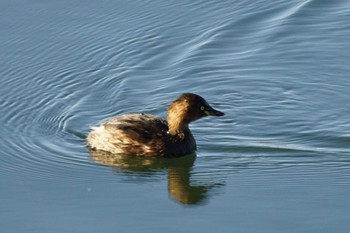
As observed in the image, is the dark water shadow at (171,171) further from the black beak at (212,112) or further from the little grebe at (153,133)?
the black beak at (212,112)

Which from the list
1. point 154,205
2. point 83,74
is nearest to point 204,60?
point 83,74

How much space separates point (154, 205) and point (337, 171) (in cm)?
224

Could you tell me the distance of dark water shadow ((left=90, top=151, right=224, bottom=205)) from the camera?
40.8 feet

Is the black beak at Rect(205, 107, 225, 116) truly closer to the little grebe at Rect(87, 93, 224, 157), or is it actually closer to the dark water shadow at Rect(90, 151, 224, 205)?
the little grebe at Rect(87, 93, 224, 157)

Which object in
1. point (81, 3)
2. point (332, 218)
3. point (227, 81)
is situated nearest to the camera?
point (332, 218)

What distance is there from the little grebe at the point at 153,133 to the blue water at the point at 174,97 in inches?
5.9

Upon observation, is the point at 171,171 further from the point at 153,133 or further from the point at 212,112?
the point at 212,112

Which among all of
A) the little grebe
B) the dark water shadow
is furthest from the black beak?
the dark water shadow

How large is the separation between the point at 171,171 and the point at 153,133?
28.0 inches

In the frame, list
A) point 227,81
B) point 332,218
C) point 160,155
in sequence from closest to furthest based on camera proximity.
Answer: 1. point 332,218
2. point 160,155
3. point 227,81

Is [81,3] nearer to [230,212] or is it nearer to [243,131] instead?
[243,131]

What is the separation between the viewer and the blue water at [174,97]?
11.8m

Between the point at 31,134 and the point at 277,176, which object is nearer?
the point at 277,176

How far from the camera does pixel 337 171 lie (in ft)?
41.9
